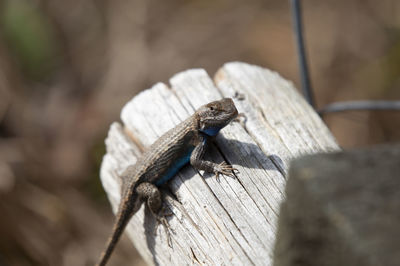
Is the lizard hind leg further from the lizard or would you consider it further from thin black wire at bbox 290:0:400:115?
thin black wire at bbox 290:0:400:115

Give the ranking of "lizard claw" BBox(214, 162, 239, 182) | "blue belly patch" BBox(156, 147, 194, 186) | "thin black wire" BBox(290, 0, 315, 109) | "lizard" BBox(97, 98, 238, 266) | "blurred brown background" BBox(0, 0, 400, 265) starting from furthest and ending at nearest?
1. "blurred brown background" BBox(0, 0, 400, 265)
2. "thin black wire" BBox(290, 0, 315, 109)
3. "blue belly patch" BBox(156, 147, 194, 186)
4. "lizard" BBox(97, 98, 238, 266)
5. "lizard claw" BBox(214, 162, 239, 182)

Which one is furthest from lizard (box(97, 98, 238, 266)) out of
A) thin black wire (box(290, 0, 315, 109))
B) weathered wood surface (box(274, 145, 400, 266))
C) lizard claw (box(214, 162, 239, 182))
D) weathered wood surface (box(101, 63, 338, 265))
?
weathered wood surface (box(274, 145, 400, 266))

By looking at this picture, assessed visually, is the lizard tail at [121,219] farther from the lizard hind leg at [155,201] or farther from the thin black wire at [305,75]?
the thin black wire at [305,75]

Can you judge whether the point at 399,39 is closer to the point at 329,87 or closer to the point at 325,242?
the point at 329,87

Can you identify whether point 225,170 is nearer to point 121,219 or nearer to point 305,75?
point 121,219

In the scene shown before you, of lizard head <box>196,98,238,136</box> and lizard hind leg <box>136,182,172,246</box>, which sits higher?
lizard head <box>196,98,238,136</box>

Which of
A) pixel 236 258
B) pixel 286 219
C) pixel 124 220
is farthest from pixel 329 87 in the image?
pixel 286 219

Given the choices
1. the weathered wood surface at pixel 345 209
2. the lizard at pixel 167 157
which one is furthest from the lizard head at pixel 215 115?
the weathered wood surface at pixel 345 209
